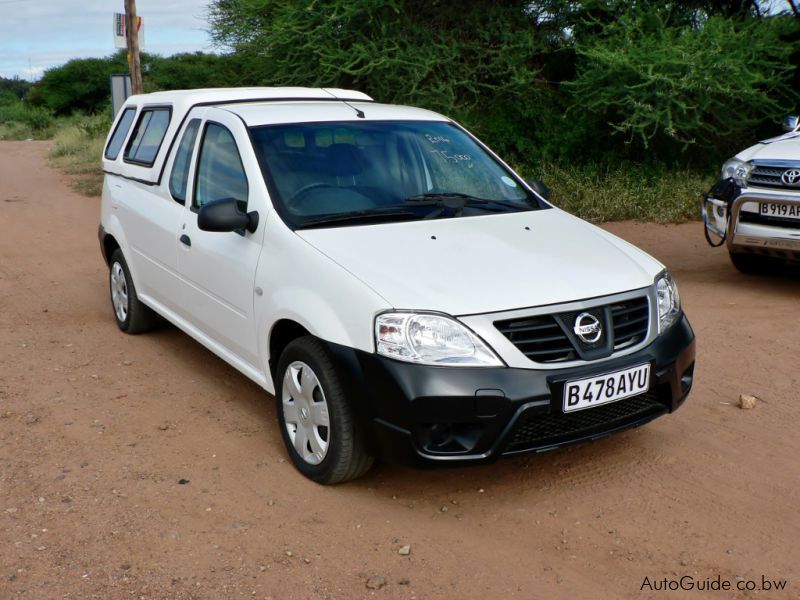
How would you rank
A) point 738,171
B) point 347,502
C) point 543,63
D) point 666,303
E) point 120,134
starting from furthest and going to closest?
point 543,63 → point 738,171 → point 120,134 → point 666,303 → point 347,502

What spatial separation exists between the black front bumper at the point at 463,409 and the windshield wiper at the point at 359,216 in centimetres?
80

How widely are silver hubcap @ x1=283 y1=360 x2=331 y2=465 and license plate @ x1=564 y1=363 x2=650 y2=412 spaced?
106cm

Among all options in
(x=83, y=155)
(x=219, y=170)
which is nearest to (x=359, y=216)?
(x=219, y=170)

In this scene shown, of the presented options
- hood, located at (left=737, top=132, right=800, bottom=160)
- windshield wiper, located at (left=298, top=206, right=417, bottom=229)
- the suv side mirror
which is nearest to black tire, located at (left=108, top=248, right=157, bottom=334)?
windshield wiper, located at (left=298, top=206, right=417, bottom=229)

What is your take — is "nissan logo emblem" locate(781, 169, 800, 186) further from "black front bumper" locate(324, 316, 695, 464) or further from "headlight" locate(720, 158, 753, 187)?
"black front bumper" locate(324, 316, 695, 464)

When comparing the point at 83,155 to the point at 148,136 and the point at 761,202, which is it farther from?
the point at 761,202

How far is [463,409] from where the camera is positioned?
12.1ft

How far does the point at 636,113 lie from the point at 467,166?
7576mm

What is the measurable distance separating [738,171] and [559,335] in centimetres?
477

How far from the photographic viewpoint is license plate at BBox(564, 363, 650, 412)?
3801mm

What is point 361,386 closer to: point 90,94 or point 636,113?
point 636,113

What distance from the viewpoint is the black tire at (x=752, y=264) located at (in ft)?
27.7

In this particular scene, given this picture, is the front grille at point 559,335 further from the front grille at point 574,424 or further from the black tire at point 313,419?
the black tire at point 313,419

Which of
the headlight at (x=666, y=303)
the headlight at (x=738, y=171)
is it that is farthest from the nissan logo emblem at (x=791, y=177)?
the headlight at (x=666, y=303)
